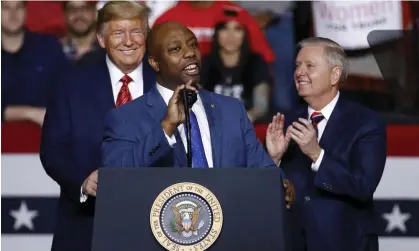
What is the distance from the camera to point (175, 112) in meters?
2.97

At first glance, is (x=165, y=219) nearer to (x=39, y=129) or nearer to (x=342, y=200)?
(x=342, y=200)

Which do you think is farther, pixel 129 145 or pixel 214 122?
pixel 214 122

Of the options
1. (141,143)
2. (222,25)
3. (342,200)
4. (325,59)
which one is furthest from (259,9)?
(141,143)

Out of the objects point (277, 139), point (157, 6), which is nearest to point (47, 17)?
point (157, 6)

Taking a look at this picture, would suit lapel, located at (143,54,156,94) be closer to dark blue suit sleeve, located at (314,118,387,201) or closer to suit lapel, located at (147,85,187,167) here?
suit lapel, located at (147,85,187,167)

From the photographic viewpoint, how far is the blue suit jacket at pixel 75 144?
375 cm

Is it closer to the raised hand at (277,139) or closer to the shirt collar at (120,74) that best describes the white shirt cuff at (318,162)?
the raised hand at (277,139)

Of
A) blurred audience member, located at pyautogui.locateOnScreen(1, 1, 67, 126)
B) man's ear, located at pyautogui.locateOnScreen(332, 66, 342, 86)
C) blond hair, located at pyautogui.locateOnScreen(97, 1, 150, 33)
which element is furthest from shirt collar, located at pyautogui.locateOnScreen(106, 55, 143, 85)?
blurred audience member, located at pyautogui.locateOnScreen(1, 1, 67, 126)

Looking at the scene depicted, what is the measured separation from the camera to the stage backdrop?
15.1 feet

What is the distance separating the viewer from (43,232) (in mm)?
4691

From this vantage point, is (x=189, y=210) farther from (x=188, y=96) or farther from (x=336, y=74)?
(x=336, y=74)

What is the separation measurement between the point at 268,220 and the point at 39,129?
6.95 feet

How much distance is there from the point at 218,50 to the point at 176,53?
1.41m

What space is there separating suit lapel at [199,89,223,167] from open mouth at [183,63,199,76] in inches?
4.1
